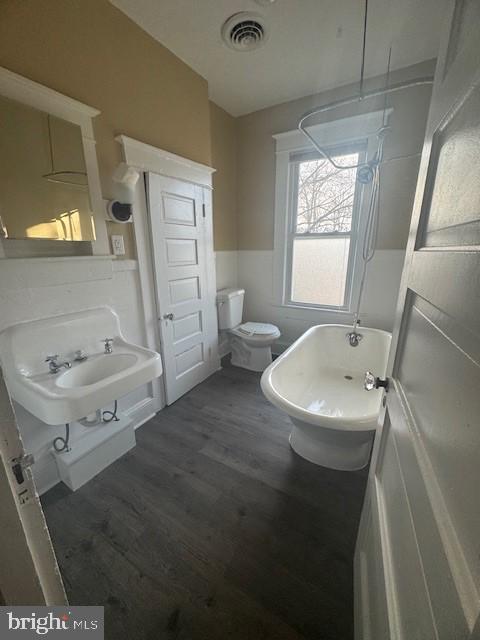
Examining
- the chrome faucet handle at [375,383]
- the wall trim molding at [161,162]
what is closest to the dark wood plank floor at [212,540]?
the chrome faucet handle at [375,383]

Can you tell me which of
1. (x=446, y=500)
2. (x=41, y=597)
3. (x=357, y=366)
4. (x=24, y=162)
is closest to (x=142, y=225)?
(x=24, y=162)

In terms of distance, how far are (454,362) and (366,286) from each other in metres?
2.40

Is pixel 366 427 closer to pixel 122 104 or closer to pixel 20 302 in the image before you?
pixel 20 302

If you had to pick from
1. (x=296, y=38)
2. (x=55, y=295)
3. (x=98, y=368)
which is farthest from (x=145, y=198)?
(x=296, y=38)

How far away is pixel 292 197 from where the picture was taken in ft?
9.25

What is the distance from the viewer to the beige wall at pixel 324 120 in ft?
7.00

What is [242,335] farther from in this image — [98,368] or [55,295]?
[55,295]

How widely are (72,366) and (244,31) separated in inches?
94.5

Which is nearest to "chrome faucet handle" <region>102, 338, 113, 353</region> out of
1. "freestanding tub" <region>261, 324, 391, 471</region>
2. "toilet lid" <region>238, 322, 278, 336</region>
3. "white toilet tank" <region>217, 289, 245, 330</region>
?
"freestanding tub" <region>261, 324, 391, 471</region>

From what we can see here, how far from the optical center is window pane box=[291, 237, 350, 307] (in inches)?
108

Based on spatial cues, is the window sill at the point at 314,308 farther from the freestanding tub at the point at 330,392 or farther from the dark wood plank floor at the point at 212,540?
the dark wood plank floor at the point at 212,540

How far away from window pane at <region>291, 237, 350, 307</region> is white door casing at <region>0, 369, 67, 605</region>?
9.20ft

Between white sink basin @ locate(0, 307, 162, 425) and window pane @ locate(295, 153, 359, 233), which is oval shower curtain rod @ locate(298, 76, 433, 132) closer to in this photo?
window pane @ locate(295, 153, 359, 233)

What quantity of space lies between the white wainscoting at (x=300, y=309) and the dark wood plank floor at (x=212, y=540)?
4.79 ft
